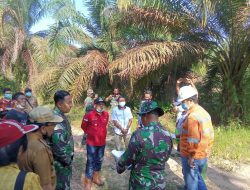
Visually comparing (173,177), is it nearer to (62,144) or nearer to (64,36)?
(62,144)

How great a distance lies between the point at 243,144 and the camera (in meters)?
7.89

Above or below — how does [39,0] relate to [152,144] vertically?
above

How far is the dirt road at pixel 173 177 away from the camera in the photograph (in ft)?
18.5

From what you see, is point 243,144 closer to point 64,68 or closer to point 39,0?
point 64,68

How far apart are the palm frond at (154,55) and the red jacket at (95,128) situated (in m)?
3.95

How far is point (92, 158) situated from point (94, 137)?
34 cm

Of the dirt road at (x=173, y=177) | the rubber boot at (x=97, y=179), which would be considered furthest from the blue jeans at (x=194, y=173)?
the rubber boot at (x=97, y=179)

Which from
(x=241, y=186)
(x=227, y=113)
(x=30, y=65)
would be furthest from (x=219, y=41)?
(x=30, y=65)

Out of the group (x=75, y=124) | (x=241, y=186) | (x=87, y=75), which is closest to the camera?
(x=241, y=186)

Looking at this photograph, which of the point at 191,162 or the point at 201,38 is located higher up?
the point at 201,38

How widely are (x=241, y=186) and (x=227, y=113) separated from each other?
3.89 metres

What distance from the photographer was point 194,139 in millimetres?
4000

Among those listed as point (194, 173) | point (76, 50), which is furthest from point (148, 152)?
point (76, 50)

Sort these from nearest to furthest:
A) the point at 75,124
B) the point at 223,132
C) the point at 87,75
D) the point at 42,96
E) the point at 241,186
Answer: the point at 241,186 → the point at 223,132 → the point at 75,124 → the point at 87,75 → the point at 42,96
